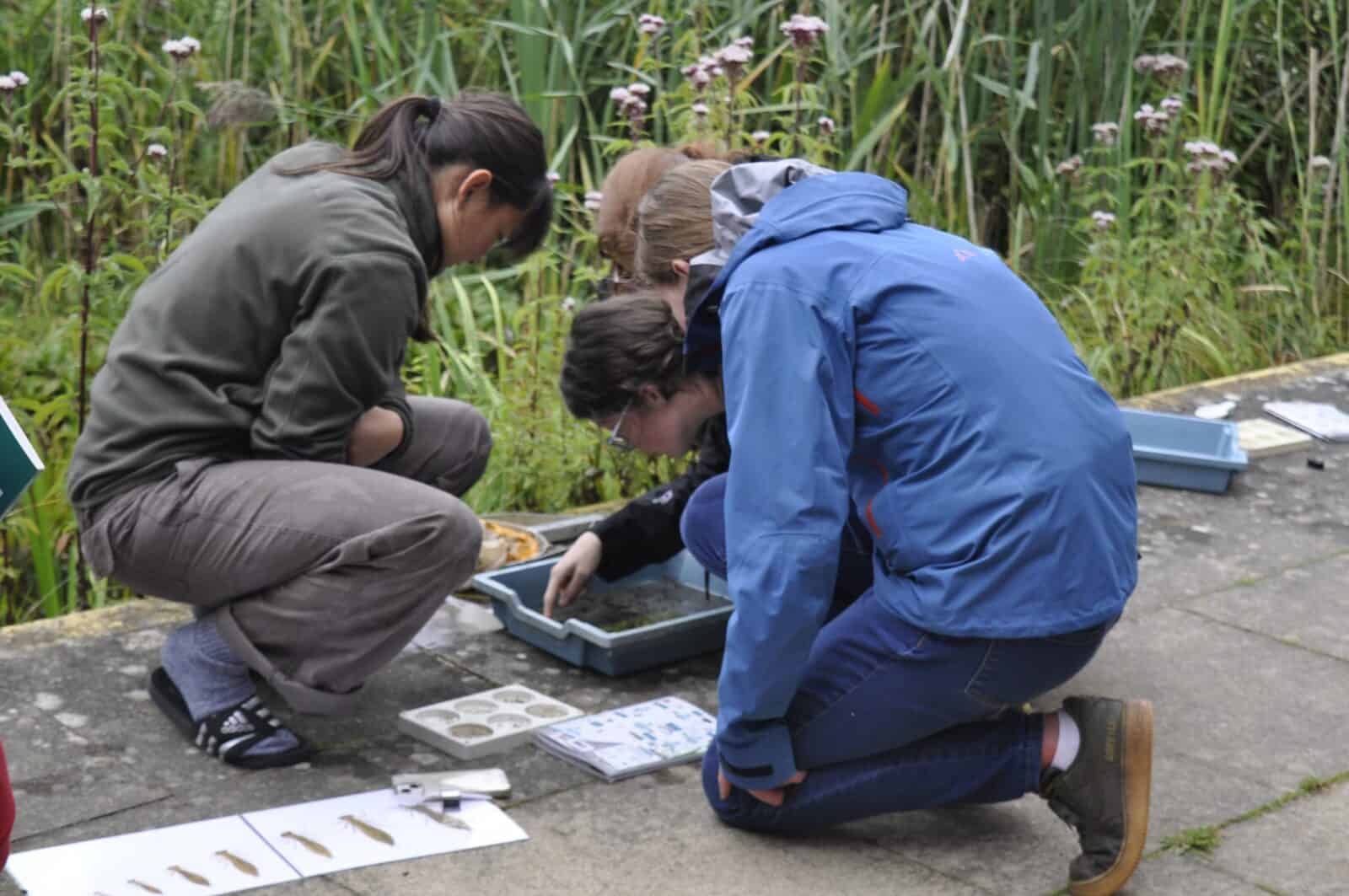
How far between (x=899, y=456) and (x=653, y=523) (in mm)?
1009

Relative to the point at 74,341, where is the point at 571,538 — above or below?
below

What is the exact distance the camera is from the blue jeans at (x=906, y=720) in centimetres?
265

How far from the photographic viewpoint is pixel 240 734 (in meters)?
3.06

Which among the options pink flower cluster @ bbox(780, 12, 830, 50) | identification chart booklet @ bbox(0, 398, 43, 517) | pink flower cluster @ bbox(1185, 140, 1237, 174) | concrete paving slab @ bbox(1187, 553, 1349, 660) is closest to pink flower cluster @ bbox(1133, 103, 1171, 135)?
pink flower cluster @ bbox(1185, 140, 1237, 174)

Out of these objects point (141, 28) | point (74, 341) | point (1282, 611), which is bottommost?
point (1282, 611)

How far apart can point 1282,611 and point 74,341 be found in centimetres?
312

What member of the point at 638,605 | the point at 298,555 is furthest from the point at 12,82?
the point at 638,605

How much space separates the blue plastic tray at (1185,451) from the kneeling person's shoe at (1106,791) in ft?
7.19

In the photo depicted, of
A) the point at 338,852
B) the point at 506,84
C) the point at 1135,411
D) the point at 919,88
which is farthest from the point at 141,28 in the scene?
the point at 338,852

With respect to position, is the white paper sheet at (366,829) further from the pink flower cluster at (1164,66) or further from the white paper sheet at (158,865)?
the pink flower cluster at (1164,66)

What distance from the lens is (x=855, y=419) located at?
2.68m

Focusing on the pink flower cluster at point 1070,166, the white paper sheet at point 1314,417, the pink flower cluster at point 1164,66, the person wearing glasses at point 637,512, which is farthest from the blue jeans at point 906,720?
the pink flower cluster at point 1164,66

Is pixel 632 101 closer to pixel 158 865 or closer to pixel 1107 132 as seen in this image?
pixel 1107 132

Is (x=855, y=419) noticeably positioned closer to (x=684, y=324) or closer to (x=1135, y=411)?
(x=684, y=324)
